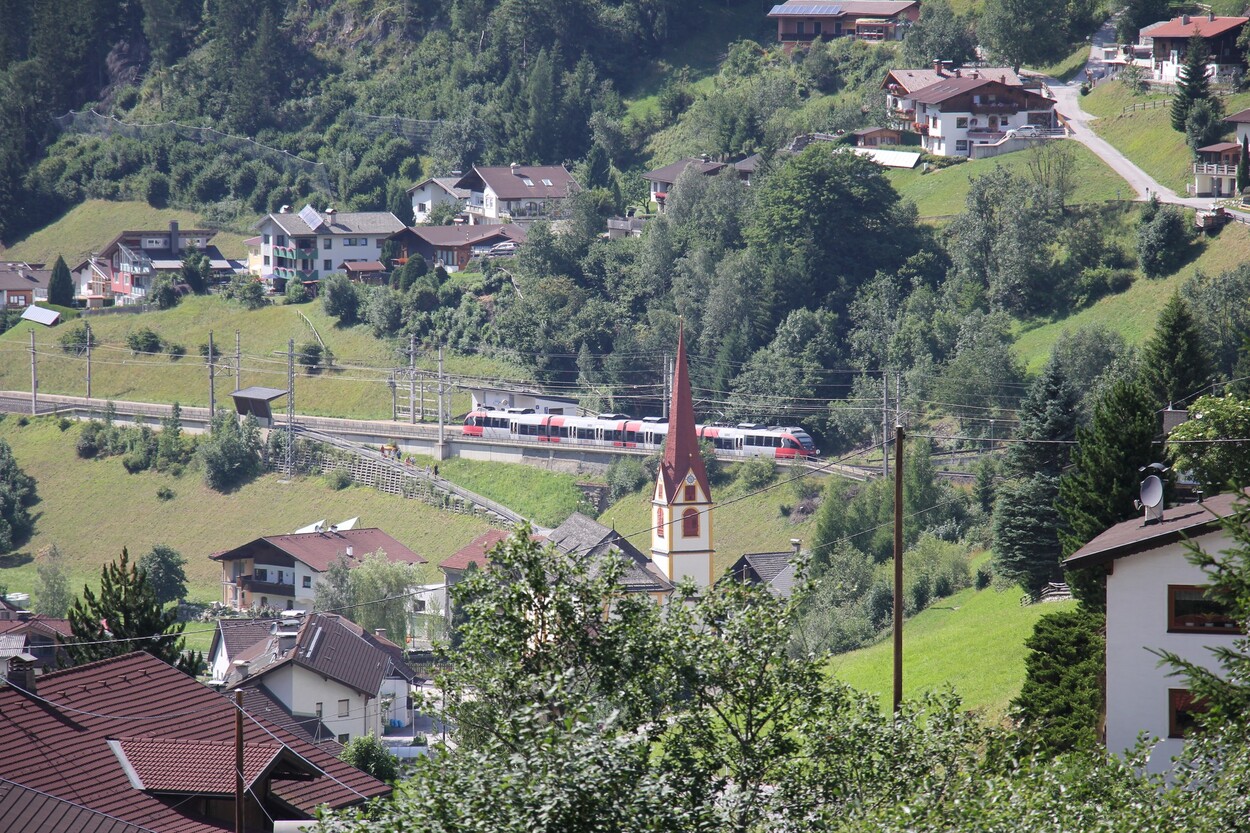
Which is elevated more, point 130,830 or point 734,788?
point 734,788

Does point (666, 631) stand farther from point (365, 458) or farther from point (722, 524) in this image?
point (365, 458)

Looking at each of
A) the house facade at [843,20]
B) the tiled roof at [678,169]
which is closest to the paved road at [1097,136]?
the house facade at [843,20]

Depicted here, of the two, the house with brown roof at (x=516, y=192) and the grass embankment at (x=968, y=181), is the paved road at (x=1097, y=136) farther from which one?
the house with brown roof at (x=516, y=192)

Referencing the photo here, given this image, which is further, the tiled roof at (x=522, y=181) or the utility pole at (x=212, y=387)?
the tiled roof at (x=522, y=181)

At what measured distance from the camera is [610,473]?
69.1 meters

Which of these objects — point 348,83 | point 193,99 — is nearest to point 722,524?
point 348,83

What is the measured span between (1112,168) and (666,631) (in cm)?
6200

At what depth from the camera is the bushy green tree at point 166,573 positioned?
62750 millimetres

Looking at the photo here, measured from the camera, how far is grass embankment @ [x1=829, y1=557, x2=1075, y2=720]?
2936cm

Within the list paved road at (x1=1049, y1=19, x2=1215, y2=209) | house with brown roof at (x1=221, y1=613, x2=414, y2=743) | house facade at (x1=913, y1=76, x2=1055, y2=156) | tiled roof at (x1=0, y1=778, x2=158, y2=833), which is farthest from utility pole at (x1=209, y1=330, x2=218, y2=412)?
tiled roof at (x1=0, y1=778, x2=158, y2=833)

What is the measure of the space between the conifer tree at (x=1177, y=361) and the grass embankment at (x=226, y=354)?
1781 inches

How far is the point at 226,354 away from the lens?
8700 centimetres

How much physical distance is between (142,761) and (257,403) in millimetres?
61012

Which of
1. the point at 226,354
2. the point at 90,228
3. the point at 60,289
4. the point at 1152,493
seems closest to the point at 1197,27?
the point at 226,354
